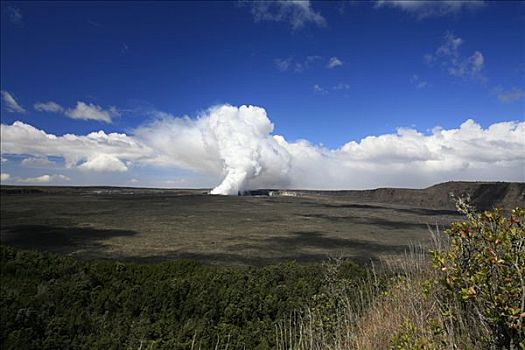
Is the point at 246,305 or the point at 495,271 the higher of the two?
the point at 495,271

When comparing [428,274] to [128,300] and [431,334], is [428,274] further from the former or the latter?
[128,300]

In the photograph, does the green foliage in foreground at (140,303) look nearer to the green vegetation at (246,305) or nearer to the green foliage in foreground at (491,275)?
the green vegetation at (246,305)

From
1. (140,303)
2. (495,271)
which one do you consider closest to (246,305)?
(140,303)

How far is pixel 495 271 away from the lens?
3355 millimetres

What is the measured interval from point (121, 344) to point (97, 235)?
2033cm

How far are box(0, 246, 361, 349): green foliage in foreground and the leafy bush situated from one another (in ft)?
10.7

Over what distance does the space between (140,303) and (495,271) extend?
584 centimetres

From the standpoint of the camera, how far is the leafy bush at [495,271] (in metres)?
2.99

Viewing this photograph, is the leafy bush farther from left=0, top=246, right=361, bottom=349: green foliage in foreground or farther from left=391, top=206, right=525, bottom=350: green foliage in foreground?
left=0, top=246, right=361, bottom=349: green foliage in foreground

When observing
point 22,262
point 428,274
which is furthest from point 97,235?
point 428,274

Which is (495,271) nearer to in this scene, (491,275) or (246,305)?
(491,275)

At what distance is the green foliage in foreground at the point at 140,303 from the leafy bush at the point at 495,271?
10.7 feet

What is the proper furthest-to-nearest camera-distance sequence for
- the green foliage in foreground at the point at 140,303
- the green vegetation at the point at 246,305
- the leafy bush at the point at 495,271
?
the green foliage in foreground at the point at 140,303, the green vegetation at the point at 246,305, the leafy bush at the point at 495,271

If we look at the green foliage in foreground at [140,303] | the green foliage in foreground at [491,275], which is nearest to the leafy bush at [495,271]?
the green foliage in foreground at [491,275]
